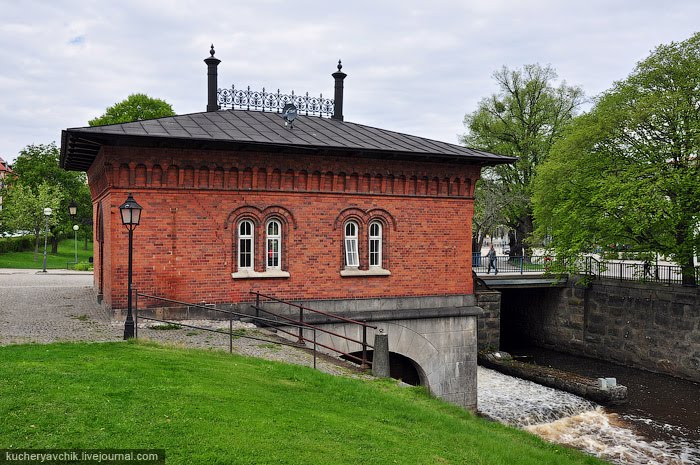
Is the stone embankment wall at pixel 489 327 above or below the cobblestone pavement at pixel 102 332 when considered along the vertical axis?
below

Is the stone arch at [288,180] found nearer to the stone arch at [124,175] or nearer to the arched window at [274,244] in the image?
the arched window at [274,244]

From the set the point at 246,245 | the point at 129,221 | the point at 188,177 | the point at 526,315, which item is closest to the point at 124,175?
the point at 188,177

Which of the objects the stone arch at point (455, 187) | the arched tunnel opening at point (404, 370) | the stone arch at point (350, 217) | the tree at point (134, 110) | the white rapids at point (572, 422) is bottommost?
the white rapids at point (572, 422)

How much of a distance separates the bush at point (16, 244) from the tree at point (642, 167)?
39122 mm

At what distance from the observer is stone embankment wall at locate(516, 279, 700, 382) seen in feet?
76.4

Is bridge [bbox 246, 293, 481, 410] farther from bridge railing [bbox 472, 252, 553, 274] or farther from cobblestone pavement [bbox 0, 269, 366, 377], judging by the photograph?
bridge railing [bbox 472, 252, 553, 274]

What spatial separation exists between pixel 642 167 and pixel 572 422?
10441 millimetres

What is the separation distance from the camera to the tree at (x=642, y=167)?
22.3 metres

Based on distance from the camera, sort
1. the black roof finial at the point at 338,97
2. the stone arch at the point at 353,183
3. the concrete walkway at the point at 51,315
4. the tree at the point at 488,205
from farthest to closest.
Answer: the tree at the point at 488,205
the black roof finial at the point at 338,97
the stone arch at the point at 353,183
the concrete walkway at the point at 51,315

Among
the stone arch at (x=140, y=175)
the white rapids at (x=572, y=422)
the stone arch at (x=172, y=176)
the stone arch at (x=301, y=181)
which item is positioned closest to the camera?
the stone arch at (x=140, y=175)

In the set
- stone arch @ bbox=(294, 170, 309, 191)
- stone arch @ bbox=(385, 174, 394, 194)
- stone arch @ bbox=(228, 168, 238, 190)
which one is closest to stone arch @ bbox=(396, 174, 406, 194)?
stone arch @ bbox=(385, 174, 394, 194)

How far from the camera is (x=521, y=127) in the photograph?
41.7 m

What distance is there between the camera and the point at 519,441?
10.5m

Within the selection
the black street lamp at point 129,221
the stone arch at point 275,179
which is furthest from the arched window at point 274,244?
the black street lamp at point 129,221
